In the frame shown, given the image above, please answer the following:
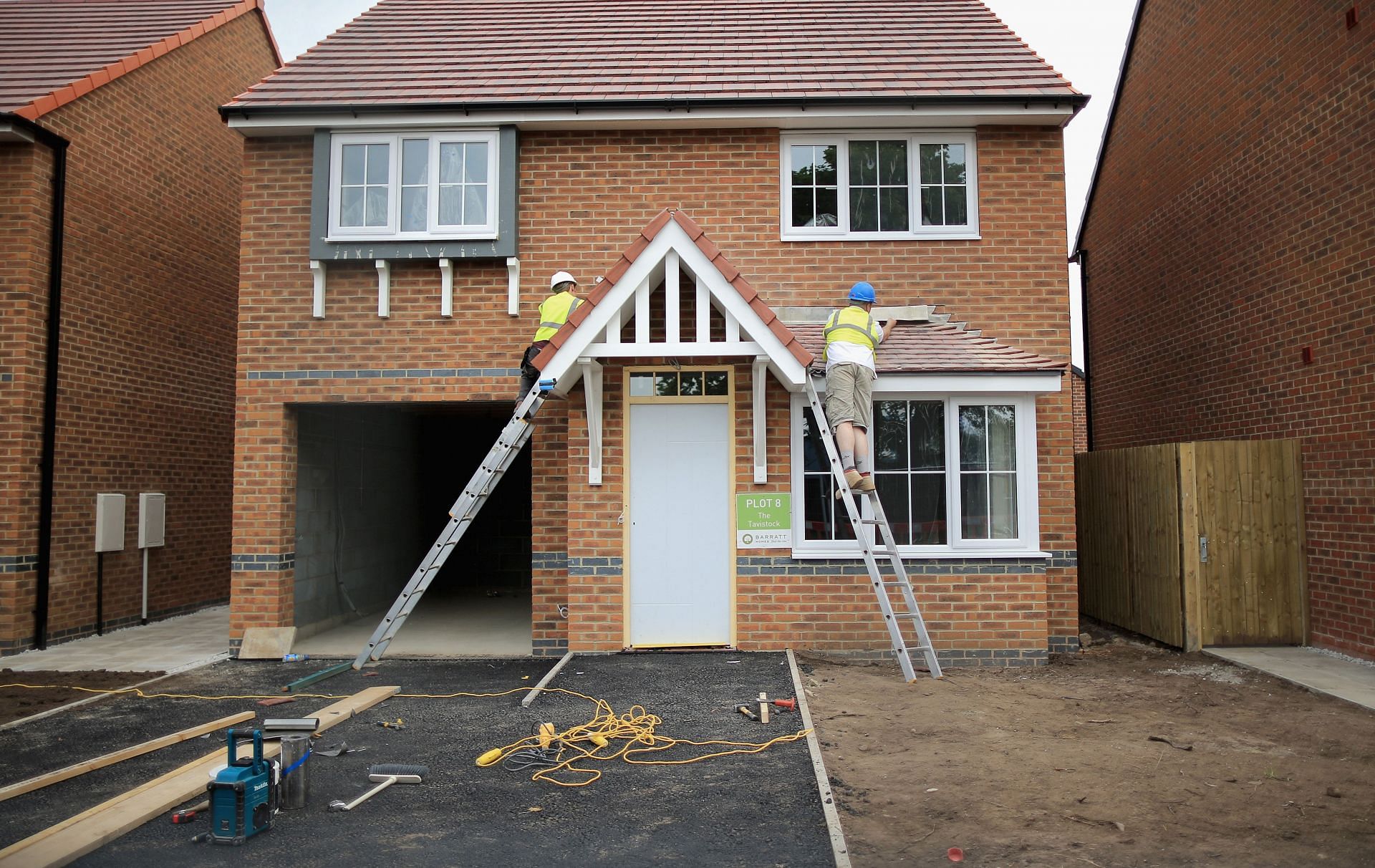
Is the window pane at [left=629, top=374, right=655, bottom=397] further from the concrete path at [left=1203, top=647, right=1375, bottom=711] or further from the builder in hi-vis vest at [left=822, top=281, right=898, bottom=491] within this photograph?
the concrete path at [left=1203, top=647, right=1375, bottom=711]

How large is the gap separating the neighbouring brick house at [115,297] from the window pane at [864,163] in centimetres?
882

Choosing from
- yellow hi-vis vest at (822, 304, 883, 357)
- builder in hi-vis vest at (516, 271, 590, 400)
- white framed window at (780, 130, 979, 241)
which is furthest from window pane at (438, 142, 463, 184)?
yellow hi-vis vest at (822, 304, 883, 357)

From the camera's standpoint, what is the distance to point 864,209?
380 inches

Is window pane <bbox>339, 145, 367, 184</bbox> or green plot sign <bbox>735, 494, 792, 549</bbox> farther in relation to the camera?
window pane <bbox>339, 145, 367, 184</bbox>

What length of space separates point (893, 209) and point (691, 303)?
8.07 ft

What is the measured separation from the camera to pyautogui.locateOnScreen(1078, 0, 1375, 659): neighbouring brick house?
865 centimetres

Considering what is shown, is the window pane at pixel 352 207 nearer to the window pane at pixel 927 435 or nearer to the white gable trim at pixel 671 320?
the white gable trim at pixel 671 320

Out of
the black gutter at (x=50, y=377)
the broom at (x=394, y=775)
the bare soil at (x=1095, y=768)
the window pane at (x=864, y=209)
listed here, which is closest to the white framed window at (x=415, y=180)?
the black gutter at (x=50, y=377)

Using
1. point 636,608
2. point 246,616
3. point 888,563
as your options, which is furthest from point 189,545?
point 888,563

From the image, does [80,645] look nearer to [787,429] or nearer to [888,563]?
[787,429]

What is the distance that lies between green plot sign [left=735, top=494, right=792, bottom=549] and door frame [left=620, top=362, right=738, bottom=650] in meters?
0.09

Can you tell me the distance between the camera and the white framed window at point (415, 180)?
31.1 ft

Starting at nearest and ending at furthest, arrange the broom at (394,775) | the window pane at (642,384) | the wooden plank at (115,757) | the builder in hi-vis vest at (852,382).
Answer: the wooden plank at (115,757)
the broom at (394,775)
the builder in hi-vis vest at (852,382)
the window pane at (642,384)

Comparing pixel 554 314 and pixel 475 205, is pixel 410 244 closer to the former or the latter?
pixel 475 205
